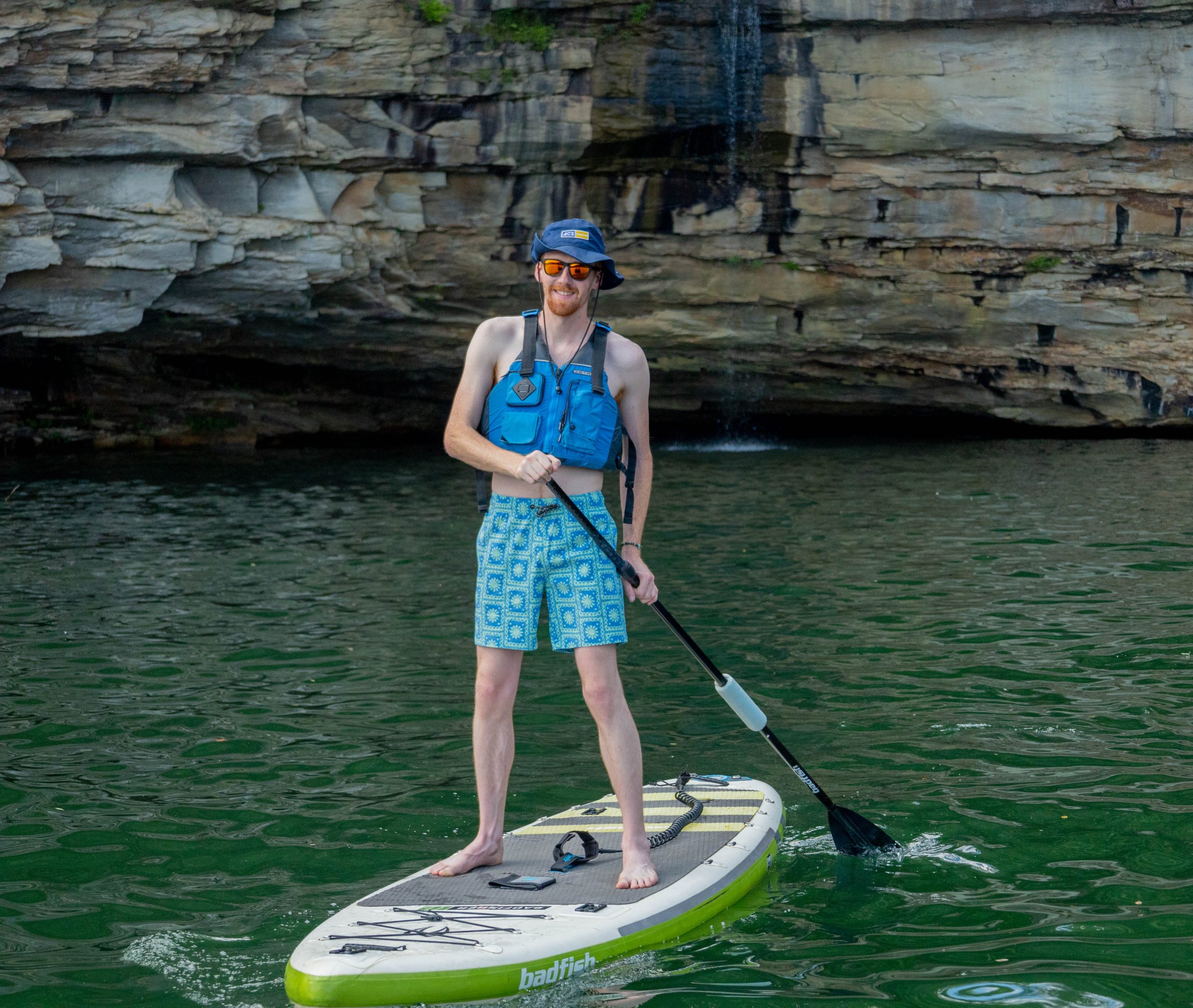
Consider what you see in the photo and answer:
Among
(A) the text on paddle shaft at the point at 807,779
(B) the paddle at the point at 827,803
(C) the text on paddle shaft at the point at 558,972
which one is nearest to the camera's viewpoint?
(C) the text on paddle shaft at the point at 558,972

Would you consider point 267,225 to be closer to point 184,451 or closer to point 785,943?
point 184,451

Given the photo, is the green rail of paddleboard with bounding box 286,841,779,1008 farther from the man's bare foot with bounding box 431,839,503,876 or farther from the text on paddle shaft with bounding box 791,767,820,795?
the text on paddle shaft with bounding box 791,767,820,795

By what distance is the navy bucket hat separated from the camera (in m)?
4.50

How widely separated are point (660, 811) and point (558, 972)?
135 cm

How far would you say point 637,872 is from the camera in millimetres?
4457

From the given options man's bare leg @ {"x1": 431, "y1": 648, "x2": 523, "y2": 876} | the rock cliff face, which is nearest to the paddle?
man's bare leg @ {"x1": 431, "y1": 648, "x2": 523, "y2": 876}

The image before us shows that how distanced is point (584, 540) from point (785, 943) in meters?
1.48

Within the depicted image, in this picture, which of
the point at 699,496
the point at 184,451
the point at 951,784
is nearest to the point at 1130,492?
Result: the point at 699,496

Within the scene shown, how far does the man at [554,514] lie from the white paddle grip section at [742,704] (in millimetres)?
502

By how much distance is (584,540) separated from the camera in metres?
4.52

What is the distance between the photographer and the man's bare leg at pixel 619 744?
4.48 metres

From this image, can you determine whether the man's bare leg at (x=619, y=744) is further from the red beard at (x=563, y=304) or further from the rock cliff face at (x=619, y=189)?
the rock cliff face at (x=619, y=189)

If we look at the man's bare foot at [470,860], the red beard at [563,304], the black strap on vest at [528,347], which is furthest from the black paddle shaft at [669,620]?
the man's bare foot at [470,860]

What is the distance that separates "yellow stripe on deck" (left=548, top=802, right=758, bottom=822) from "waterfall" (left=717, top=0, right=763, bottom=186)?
53.8 feet
